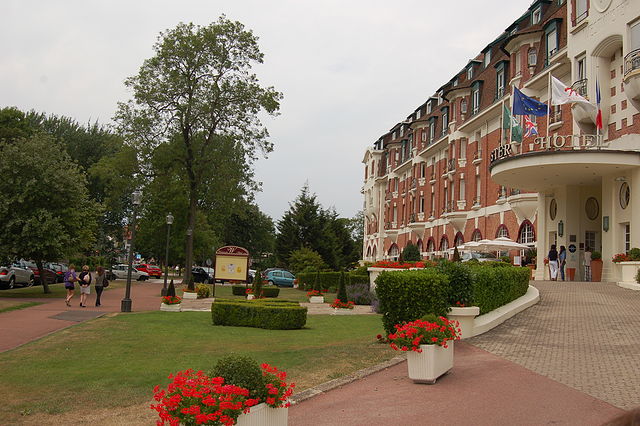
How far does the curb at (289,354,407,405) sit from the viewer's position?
8.27m

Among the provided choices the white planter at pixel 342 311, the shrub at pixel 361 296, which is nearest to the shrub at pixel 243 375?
the white planter at pixel 342 311

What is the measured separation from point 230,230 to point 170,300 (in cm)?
5160

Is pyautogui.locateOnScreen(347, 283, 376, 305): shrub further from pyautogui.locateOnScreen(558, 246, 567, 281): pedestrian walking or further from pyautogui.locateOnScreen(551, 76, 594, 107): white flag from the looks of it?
pyautogui.locateOnScreen(551, 76, 594, 107): white flag

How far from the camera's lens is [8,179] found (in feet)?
92.6

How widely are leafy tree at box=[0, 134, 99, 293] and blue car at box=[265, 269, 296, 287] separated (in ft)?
62.0

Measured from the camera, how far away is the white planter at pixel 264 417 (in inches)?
226

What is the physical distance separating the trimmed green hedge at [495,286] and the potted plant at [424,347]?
414 centimetres

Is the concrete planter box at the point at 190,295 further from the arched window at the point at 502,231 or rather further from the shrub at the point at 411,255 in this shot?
the arched window at the point at 502,231

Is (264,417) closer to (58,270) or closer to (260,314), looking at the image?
(260,314)

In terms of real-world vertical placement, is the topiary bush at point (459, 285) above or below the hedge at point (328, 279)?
above

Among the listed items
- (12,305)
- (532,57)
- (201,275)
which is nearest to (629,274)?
(532,57)

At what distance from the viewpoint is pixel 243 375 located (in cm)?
607

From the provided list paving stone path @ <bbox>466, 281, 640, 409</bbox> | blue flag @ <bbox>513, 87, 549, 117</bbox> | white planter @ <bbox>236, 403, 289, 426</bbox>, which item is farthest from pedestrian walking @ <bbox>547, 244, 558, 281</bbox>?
white planter @ <bbox>236, 403, 289, 426</bbox>

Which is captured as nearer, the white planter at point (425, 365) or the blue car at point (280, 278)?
the white planter at point (425, 365)
